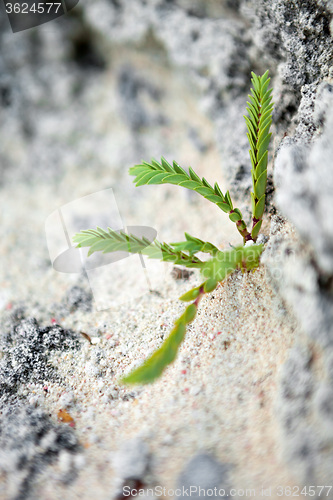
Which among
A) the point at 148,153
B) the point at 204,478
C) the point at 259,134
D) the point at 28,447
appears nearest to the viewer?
the point at 204,478

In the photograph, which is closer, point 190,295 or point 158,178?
point 190,295

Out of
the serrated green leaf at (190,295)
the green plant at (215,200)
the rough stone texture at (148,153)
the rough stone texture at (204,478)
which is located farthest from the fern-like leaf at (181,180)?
the rough stone texture at (204,478)

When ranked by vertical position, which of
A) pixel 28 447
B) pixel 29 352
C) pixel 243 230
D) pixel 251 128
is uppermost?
pixel 251 128

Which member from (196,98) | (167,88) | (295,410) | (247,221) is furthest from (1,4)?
(295,410)

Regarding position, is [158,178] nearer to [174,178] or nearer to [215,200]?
[174,178]

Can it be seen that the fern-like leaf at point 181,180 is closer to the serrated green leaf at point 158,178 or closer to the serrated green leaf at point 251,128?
the serrated green leaf at point 158,178

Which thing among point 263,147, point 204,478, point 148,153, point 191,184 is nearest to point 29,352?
point 204,478

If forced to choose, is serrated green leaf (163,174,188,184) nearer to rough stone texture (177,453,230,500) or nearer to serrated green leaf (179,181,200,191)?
serrated green leaf (179,181,200,191)
